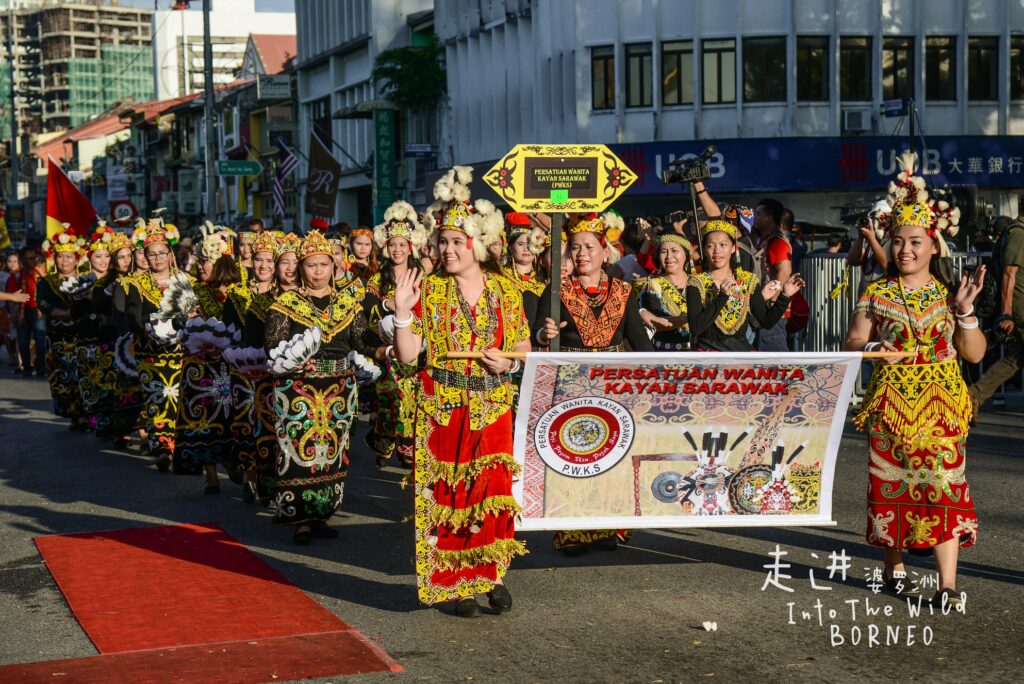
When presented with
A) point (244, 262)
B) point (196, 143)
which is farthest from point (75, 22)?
point (244, 262)

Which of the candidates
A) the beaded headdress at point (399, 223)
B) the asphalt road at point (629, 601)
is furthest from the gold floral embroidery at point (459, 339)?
the beaded headdress at point (399, 223)

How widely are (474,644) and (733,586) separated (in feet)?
5.59

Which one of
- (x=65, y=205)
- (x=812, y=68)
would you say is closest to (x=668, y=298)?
(x=65, y=205)

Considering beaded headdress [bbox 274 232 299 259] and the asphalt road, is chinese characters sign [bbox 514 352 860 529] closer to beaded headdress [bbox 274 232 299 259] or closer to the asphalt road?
the asphalt road

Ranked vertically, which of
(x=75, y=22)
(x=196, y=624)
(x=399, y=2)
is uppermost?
(x=75, y=22)

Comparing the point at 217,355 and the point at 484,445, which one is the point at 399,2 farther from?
the point at 484,445

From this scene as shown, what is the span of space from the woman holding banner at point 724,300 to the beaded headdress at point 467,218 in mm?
2070

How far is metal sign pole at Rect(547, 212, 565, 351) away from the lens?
8055 mm

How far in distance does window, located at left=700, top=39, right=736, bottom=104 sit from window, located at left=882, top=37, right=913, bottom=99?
3.29 meters

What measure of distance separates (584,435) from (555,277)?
95 centimetres

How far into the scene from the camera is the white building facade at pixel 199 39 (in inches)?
4006

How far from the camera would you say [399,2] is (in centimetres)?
4991

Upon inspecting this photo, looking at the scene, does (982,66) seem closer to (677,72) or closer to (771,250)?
(677,72)

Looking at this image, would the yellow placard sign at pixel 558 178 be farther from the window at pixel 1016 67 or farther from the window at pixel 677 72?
the window at pixel 1016 67
